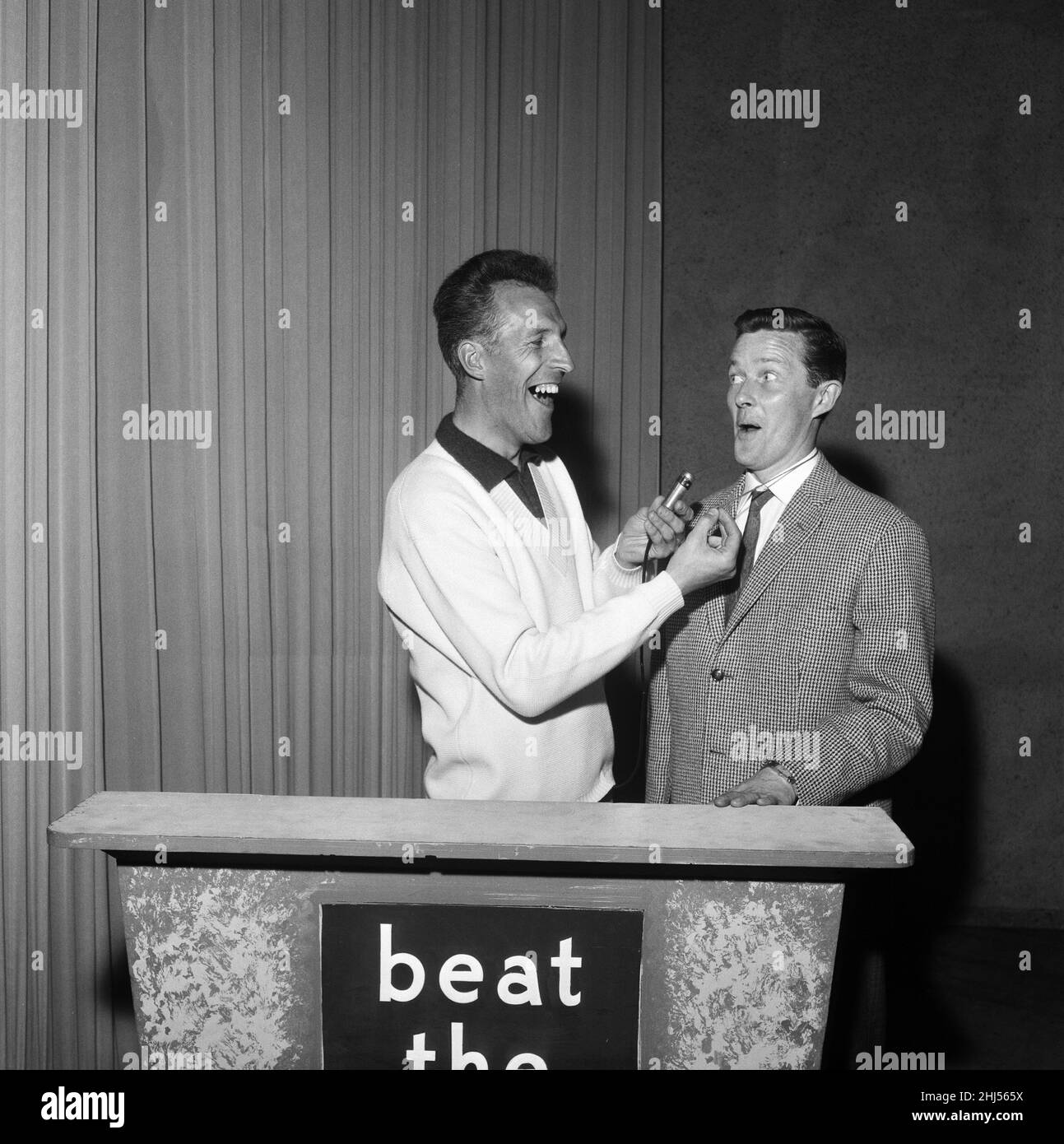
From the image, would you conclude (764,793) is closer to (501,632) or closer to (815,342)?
(501,632)

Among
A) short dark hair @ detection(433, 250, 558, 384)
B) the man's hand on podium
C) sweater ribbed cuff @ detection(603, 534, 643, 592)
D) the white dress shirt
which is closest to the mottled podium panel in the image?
the man's hand on podium

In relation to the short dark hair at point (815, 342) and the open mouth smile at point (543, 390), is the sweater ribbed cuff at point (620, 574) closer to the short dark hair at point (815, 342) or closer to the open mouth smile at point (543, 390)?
the open mouth smile at point (543, 390)

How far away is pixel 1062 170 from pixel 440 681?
2.93 m

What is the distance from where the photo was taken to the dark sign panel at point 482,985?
1.42 m

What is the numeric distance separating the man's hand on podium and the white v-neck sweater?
285 millimetres

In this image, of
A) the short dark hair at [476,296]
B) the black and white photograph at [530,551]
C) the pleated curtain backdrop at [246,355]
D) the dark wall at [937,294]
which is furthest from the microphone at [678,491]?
the dark wall at [937,294]

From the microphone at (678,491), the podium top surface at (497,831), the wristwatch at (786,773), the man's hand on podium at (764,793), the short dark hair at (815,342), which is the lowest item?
the man's hand on podium at (764,793)

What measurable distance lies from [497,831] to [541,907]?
108 millimetres

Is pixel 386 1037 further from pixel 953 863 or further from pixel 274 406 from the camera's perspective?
pixel 953 863

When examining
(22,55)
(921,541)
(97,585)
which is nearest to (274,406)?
(97,585)

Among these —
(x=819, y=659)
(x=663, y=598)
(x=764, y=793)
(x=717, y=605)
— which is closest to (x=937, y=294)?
(x=717, y=605)

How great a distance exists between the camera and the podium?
1409 millimetres

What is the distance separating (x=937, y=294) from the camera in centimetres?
373

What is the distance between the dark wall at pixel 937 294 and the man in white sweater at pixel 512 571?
5.21 feet
